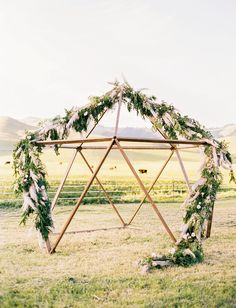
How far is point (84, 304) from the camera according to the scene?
649cm

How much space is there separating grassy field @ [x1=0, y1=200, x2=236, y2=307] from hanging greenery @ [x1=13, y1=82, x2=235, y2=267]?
46 centimetres

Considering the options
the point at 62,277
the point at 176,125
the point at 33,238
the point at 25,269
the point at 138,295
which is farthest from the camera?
the point at 33,238

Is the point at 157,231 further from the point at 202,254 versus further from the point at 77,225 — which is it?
the point at 202,254

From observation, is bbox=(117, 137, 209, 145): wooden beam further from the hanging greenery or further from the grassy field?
the grassy field

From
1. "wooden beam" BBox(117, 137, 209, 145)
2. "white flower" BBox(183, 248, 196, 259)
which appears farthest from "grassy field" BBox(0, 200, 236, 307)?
"wooden beam" BBox(117, 137, 209, 145)

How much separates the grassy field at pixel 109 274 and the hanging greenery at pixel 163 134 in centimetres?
46

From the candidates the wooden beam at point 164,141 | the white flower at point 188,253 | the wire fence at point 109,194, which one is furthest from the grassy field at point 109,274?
the wire fence at point 109,194

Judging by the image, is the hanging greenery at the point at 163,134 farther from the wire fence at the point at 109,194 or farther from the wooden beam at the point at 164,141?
the wire fence at the point at 109,194

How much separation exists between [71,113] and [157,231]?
4.31m

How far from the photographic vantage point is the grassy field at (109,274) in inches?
265

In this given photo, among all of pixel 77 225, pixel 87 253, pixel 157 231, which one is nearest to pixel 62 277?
pixel 87 253

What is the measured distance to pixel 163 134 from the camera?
1201 centimetres

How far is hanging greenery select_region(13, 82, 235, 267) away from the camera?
1006cm

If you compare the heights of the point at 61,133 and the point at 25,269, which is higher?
the point at 61,133
